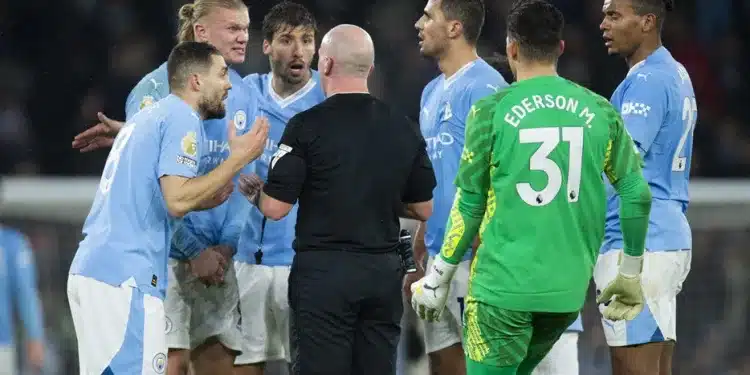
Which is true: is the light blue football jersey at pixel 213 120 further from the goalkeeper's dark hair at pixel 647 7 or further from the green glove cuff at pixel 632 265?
the green glove cuff at pixel 632 265

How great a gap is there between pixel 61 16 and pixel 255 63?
195 cm

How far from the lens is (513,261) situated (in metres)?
4.95

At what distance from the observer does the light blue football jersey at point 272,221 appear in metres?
6.65

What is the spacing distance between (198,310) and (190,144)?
1.44 meters

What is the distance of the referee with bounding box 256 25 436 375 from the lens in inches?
219

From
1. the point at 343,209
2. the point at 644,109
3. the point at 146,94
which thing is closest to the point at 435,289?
the point at 343,209

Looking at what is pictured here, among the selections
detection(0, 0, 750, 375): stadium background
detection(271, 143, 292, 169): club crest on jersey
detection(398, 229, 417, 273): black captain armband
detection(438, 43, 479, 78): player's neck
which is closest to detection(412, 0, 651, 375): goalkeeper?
detection(398, 229, 417, 273): black captain armband

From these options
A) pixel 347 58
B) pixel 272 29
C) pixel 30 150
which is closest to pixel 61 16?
pixel 30 150

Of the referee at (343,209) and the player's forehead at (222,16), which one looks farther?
the player's forehead at (222,16)

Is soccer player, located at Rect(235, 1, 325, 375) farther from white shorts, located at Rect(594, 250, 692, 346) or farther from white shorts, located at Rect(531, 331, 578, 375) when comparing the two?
white shorts, located at Rect(594, 250, 692, 346)

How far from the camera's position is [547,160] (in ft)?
16.1

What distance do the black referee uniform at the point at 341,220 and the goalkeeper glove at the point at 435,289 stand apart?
14.8 inches

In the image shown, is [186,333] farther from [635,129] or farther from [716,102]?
[716,102]

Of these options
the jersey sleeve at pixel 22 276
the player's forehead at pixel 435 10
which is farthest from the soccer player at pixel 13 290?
the player's forehead at pixel 435 10
